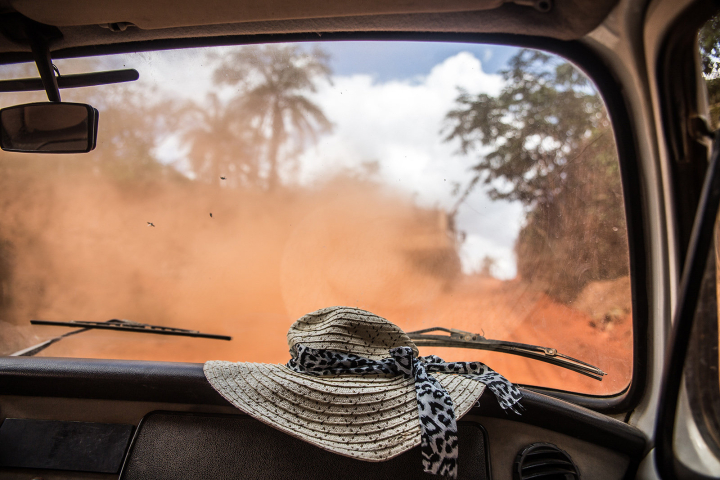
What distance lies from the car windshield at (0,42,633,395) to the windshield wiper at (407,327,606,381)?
44mm

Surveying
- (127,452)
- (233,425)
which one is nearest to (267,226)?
(233,425)

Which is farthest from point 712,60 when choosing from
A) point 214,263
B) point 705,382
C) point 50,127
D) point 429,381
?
point 50,127

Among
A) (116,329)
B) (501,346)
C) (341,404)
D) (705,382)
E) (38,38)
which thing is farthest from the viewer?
(116,329)

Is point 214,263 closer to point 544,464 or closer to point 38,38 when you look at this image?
point 38,38

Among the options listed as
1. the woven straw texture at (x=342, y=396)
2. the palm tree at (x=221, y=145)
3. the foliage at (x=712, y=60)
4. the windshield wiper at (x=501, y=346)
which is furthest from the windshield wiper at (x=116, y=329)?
the foliage at (x=712, y=60)

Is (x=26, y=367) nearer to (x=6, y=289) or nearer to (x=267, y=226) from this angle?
(x=6, y=289)

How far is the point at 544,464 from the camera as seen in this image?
1.39 m

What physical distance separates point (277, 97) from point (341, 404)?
1.58 m

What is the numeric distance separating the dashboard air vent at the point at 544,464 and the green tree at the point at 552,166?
0.69 meters

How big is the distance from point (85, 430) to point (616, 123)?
2534 millimetres

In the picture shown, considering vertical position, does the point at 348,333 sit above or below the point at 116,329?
above

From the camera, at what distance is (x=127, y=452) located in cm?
141

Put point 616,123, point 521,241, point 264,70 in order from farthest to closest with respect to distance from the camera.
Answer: point 264,70 → point 521,241 → point 616,123

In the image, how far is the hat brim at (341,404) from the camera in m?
1.24
